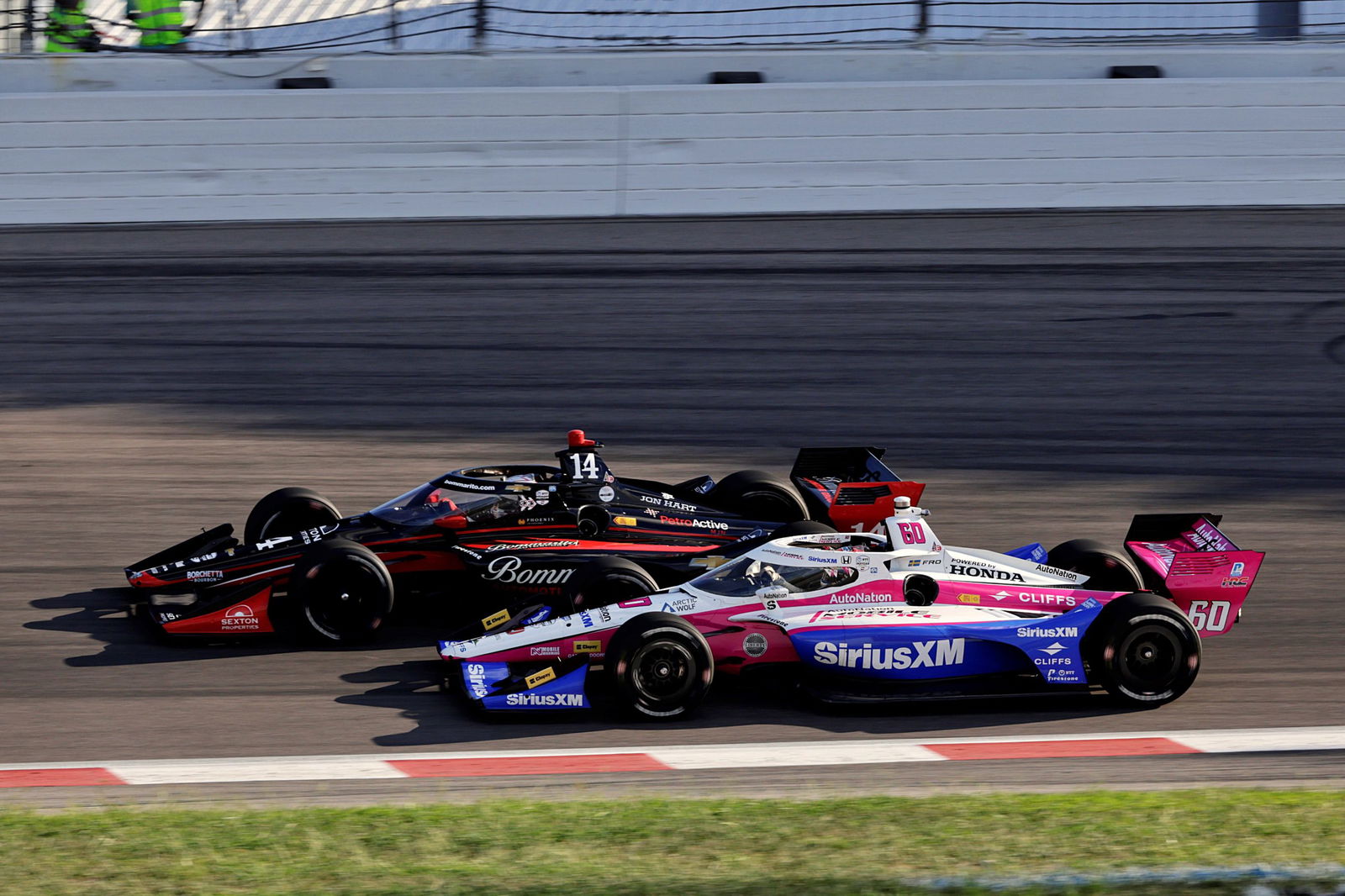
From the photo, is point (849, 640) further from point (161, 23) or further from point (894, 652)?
point (161, 23)

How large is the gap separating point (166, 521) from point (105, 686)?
9.50 ft

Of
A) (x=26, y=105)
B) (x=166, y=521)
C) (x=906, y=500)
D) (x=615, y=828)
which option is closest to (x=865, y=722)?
(x=906, y=500)

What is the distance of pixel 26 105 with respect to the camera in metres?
15.0

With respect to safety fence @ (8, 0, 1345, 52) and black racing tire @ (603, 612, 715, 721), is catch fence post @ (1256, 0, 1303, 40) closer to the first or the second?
safety fence @ (8, 0, 1345, 52)

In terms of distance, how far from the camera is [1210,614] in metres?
7.88

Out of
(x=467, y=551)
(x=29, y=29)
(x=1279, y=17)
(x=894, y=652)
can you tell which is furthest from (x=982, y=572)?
(x=29, y=29)

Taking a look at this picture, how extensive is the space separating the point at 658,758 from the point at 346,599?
2.18 meters

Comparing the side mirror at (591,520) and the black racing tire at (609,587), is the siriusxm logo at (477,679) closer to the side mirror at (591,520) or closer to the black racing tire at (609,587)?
the black racing tire at (609,587)

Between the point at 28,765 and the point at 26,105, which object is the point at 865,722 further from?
the point at 26,105

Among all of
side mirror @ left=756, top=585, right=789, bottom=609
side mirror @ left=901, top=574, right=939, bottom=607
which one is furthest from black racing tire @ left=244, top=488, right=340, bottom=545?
side mirror @ left=901, top=574, right=939, bottom=607

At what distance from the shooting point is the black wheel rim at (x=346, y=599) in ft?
26.5

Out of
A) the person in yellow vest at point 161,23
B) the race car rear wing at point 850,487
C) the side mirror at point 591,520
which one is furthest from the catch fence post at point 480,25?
the side mirror at point 591,520

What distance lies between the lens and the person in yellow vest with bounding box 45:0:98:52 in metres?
15.8

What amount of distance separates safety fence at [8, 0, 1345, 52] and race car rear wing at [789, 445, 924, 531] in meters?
7.31
